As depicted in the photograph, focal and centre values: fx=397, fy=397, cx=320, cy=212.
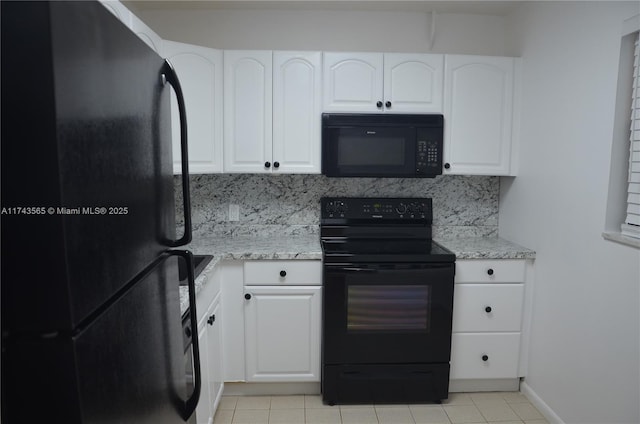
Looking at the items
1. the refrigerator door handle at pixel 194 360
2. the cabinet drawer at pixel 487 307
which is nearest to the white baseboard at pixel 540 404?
the cabinet drawer at pixel 487 307

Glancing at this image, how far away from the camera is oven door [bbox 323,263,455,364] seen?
225 centimetres

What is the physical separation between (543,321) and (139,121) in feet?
7.71

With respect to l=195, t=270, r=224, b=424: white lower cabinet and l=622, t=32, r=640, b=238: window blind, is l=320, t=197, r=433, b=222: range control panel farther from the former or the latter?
l=622, t=32, r=640, b=238: window blind

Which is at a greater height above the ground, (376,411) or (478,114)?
(478,114)

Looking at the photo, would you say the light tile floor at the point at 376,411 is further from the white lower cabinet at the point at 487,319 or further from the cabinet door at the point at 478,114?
the cabinet door at the point at 478,114

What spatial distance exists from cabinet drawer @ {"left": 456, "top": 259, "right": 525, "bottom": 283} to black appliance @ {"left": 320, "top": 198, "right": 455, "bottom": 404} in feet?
0.38

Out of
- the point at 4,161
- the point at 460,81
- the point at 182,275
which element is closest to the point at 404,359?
the point at 182,275

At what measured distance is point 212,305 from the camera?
6.75ft

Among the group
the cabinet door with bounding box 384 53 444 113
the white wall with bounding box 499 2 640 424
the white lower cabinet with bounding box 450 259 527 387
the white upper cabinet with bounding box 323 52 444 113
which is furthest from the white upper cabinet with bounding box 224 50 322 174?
the white wall with bounding box 499 2 640 424

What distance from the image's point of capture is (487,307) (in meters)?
2.37

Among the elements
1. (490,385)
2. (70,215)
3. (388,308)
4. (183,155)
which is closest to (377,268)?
(388,308)

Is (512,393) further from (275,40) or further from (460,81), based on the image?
(275,40)

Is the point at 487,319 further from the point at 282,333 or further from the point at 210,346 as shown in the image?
the point at 210,346

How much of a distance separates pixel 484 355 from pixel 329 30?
7.55 ft
